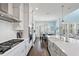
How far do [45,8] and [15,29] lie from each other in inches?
50.5

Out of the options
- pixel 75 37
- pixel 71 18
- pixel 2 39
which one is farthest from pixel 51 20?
pixel 2 39

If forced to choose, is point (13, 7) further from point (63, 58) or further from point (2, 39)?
point (63, 58)

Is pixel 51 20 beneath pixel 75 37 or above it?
above

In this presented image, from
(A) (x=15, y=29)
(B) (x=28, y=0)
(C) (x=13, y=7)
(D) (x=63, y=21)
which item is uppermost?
(C) (x=13, y=7)

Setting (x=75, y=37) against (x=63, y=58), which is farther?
(x=75, y=37)

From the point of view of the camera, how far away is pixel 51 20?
3393mm

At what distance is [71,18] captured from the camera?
304 cm

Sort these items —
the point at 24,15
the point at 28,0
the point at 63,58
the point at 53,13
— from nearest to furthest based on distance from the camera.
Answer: the point at 63,58 → the point at 28,0 → the point at 53,13 → the point at 24,15

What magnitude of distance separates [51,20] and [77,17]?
30.6 inches

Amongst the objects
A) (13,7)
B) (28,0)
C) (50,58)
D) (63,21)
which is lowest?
(50,58)

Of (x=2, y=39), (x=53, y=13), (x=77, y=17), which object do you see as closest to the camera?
(x=2, y=39)

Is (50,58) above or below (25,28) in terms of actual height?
below

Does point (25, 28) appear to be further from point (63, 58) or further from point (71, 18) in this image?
point (63, 58)

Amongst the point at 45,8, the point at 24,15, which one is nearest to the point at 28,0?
the point at 45,8
